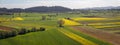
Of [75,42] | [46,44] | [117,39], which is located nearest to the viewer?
[46,44]

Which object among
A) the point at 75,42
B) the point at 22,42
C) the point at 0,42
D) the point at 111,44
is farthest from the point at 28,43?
the point at 111,44

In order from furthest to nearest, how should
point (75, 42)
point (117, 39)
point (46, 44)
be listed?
point (117, 39)
point (75, 42)
point (46, 44)

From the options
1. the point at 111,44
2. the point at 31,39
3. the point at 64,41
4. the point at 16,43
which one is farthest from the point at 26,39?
the point at 111,44

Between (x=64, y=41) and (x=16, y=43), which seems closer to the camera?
(x=16, y=43)

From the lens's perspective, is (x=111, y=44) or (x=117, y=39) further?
(x=117, y=39)

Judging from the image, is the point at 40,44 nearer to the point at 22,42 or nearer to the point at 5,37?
the point at 22,42

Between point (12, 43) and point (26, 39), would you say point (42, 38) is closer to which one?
point (26, 39)

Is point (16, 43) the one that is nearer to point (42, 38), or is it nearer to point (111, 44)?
point (42, 38)

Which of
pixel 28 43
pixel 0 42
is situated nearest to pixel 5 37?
pixel 0 42
